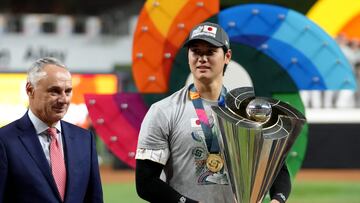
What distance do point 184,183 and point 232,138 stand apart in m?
0.43

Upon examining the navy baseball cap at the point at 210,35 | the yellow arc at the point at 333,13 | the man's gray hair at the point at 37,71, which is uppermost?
the yellow arc at the point at 333,13

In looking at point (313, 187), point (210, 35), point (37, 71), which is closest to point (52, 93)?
point (37, 71)

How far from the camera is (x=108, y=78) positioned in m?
18.7

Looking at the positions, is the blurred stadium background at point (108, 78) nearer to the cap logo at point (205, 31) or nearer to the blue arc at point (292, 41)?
the blue arc at point (292, 41)

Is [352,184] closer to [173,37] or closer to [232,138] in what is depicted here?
[173,37]

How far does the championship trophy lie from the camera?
374 centimetres

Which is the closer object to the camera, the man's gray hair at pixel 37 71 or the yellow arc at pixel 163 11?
the man's gray hair at pixel 37 71

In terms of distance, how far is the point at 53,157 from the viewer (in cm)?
376

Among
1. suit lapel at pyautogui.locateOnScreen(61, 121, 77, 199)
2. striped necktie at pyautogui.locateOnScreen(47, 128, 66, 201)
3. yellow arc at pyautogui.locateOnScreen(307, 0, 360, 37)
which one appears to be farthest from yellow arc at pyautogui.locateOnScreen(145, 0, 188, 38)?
striped necktie at pyautogui.locateOnScreen(47, 128, 66, 201)

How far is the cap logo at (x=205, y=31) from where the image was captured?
4.08 meters

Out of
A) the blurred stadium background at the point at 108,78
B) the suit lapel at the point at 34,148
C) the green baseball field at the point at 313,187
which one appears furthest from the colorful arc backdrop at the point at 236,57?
the green baseball field at the point at 313,187

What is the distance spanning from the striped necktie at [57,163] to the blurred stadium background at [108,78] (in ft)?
11.0

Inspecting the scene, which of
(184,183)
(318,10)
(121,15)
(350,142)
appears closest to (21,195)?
(184,183)

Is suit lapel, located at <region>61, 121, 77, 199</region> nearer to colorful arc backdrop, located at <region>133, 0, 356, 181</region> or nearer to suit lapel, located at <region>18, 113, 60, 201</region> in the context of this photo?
suit lapel, located at <region>18, 113, 60, 201</region>
